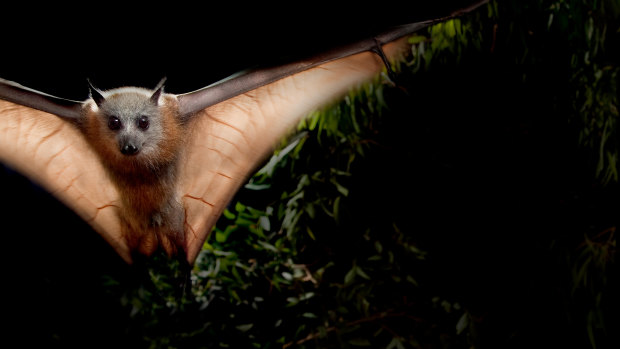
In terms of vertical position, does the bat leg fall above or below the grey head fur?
below

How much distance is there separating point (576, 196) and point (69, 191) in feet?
5.19

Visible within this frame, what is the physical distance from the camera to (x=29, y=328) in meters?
1.88

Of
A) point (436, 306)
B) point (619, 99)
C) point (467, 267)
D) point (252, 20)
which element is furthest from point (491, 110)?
point (252, 20)

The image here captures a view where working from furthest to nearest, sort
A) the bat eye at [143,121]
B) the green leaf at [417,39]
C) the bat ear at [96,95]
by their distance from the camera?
the green leaf at [417,39], the bat eye at [143,121], the bat ear at [96,95]

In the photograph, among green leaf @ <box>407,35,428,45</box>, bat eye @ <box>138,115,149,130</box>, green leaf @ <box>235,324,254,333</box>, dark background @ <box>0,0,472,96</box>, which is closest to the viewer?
bat eye @ <box>138,115,149,130</box>

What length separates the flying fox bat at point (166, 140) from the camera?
1130 millimetres

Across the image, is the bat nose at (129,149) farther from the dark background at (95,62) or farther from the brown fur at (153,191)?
the dark background at (95,62)

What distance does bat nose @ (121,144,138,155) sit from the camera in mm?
1091

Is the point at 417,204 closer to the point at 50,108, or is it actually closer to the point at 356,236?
the point at 356,236

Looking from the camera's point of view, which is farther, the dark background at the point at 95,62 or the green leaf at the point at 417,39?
the green leaf at the point at 417,39

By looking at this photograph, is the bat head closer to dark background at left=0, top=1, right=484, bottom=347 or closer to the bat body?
the bat body

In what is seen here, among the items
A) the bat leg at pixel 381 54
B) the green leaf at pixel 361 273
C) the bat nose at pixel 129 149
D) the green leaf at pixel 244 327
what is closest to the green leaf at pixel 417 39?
the bat leg at pixel 381 54

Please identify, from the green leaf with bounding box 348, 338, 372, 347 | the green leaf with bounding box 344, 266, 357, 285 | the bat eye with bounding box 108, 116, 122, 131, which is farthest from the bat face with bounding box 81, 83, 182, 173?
the green leaf with bounding box 348, 338, 372, 347

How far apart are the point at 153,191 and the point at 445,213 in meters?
1.06
